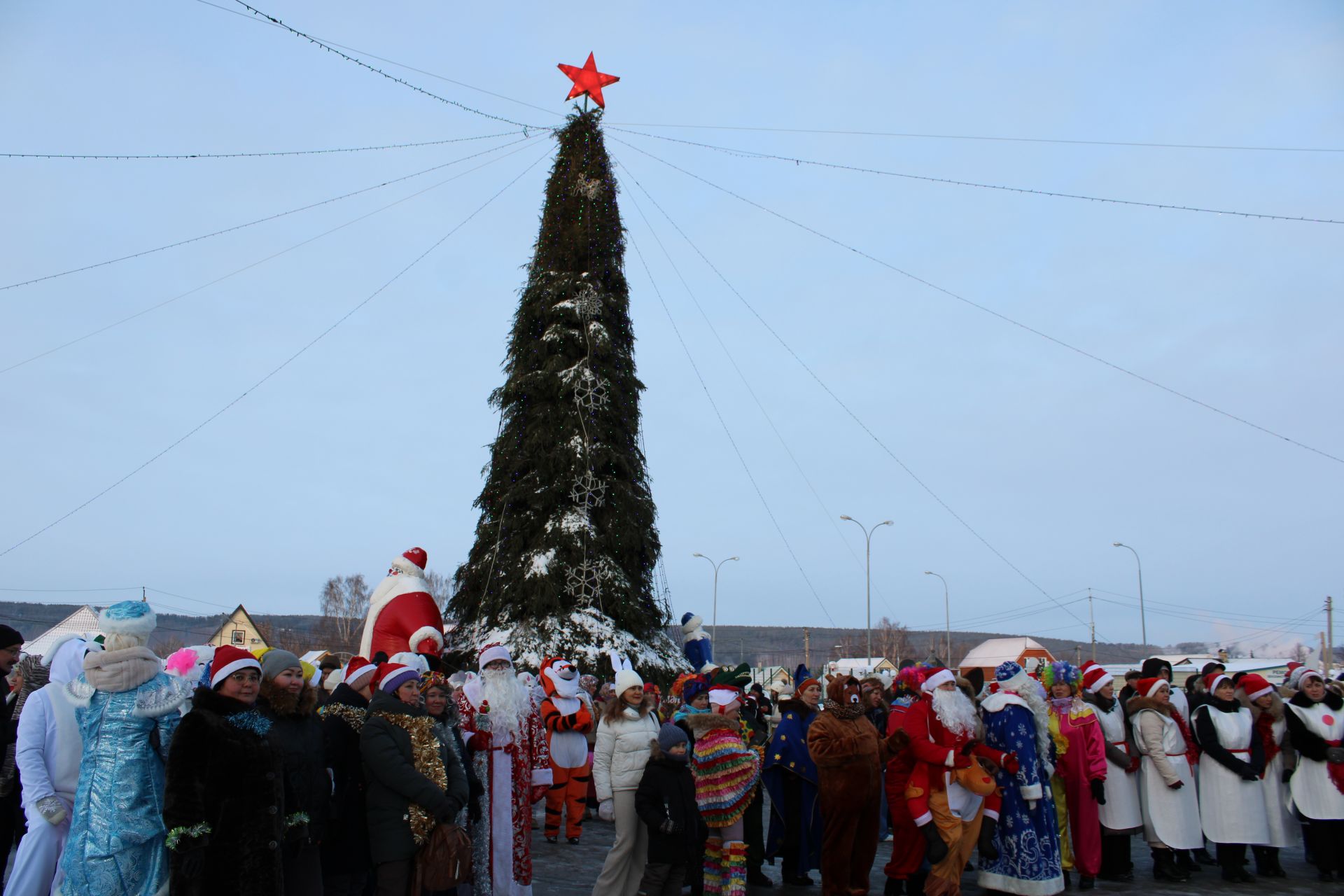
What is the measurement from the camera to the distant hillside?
86500mm

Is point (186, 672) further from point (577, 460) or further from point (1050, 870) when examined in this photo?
point (577, 460)

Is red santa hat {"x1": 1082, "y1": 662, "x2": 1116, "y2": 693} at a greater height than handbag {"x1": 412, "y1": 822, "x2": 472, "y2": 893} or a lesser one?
greater

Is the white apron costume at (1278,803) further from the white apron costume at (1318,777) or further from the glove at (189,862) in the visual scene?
the glove at (189,862)

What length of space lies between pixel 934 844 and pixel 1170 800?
10.7 feet

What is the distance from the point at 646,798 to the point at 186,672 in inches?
125

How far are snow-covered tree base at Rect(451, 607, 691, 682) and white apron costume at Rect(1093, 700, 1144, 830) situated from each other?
6854mm

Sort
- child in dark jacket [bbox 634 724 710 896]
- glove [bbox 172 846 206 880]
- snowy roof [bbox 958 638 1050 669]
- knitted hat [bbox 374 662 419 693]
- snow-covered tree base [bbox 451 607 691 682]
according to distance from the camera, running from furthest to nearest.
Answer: snowy roof [bbox 958 638 1050 669] < snow-covered tree base [bbox 451 607 691 682] < child in dark jacket [bbox 634 724 710 896] < knitted hat [bbox 374 662 419 693] < glove [bbox 172 846 206 880]

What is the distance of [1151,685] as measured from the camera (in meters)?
10.2

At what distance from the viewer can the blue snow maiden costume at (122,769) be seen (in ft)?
17.0

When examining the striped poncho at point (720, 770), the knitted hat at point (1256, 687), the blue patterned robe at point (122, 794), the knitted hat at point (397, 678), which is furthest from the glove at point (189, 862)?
the knitted hat at point (1256, 687)

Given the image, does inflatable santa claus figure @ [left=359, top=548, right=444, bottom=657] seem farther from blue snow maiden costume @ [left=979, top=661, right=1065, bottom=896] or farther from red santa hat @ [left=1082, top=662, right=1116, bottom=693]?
red santa hat @ [left=1082, top=662, right=1116, bottom=693]

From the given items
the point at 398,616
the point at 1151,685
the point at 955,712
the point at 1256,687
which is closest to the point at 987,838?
the point at 955,712

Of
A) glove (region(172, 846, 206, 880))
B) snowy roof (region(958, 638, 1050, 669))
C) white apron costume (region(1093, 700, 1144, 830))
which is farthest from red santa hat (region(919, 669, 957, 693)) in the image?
snowy roof (region(958, 638, 1050, 669))

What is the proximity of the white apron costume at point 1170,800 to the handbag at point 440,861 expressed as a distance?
682cm
